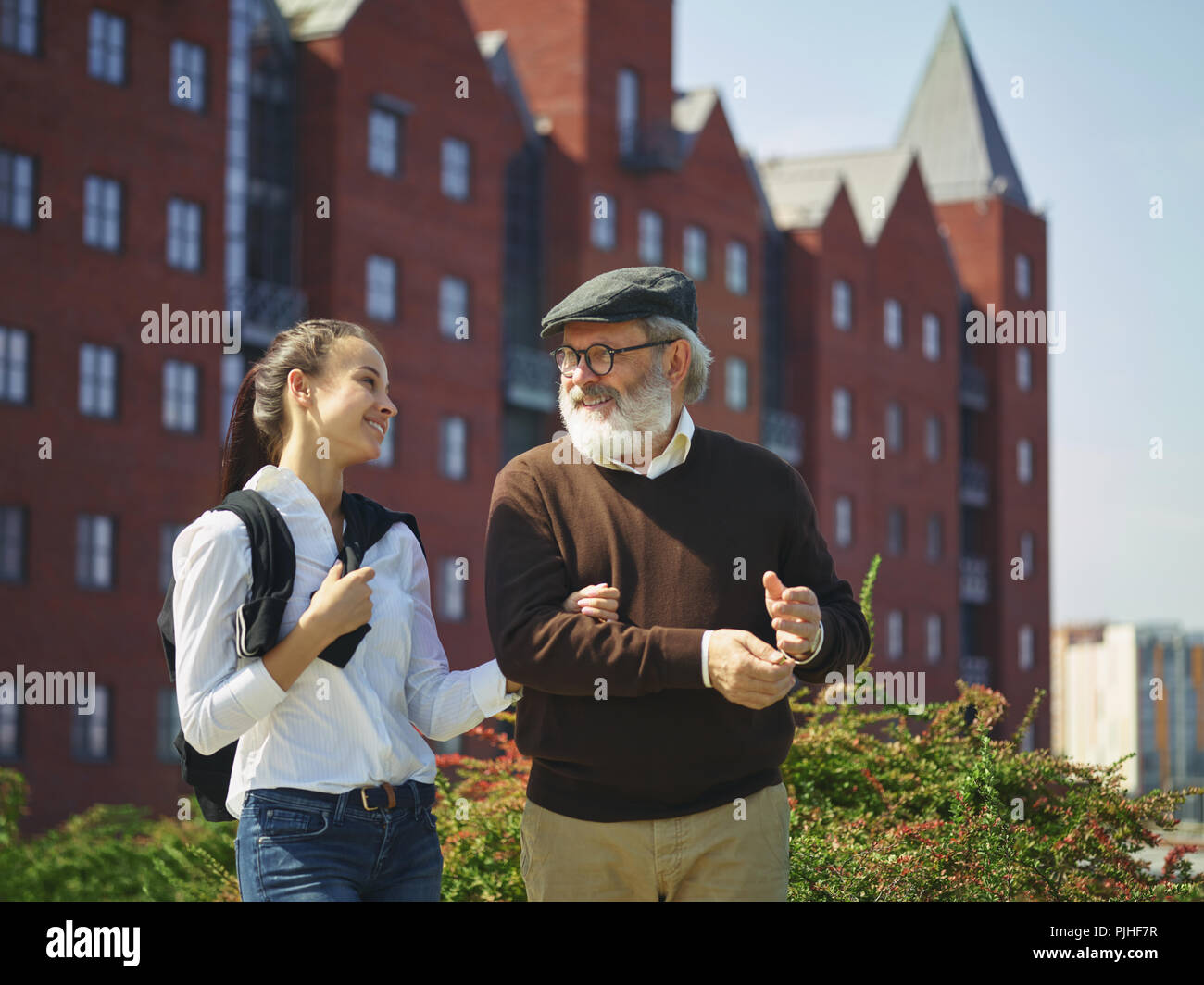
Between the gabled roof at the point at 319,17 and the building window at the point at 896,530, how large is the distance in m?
25.3

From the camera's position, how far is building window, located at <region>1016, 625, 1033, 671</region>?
61.2 metres

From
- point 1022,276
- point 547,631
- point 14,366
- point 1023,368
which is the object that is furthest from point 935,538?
point 547,631

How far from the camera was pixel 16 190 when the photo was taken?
29906 mm

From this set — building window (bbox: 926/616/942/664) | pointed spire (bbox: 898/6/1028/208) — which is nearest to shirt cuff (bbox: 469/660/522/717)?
building window (bbox: 926/616/942/664)

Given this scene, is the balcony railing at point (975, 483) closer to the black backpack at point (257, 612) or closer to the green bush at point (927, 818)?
the green bush at point (927, 818)

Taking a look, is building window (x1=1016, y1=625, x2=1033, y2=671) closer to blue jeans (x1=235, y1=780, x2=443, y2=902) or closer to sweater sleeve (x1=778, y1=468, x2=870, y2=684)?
sweater sleeve (x1=778, y1=468, x2=870, y2=684)

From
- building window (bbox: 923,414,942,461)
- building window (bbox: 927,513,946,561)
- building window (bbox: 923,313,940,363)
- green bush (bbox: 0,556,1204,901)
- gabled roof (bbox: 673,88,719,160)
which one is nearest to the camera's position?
green bush (bbox: 0,556,1204,901)

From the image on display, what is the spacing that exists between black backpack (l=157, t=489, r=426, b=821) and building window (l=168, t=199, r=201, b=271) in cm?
2901

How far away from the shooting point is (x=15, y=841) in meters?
13.1

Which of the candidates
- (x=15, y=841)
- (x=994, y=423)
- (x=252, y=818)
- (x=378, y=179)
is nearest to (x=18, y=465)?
(x=378, y=179)

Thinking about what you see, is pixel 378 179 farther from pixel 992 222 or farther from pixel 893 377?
pixel 992 222

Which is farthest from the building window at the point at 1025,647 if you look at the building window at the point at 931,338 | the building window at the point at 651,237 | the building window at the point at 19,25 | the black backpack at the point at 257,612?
the black backpack at the point at 257,612

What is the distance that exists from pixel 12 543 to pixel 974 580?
38.2m

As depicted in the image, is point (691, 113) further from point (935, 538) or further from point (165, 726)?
point (165, 726)
